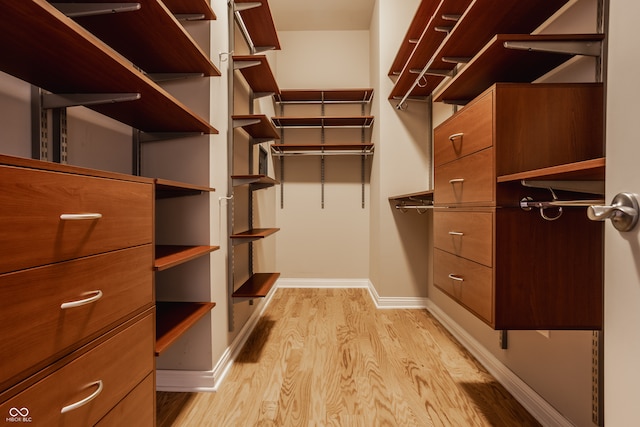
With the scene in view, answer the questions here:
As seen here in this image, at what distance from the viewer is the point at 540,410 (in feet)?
4.35

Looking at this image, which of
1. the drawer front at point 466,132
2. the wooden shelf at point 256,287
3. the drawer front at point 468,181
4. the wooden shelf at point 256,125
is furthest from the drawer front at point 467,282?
the wooden shelf at point 256,125

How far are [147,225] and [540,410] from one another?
1677mm

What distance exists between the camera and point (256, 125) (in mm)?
2172

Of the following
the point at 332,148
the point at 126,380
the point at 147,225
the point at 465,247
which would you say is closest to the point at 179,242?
the point at 147,225

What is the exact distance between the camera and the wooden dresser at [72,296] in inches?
22.2

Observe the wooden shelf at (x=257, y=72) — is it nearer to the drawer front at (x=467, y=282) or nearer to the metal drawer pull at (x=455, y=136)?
the metal drawer pull at (x=455, y=136)

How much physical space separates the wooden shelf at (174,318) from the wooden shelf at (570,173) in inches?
49.1

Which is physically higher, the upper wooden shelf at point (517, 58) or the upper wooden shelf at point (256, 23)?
the upper wooden shelf at point (256, 23)

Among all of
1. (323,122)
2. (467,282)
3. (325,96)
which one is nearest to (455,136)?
(467,282)

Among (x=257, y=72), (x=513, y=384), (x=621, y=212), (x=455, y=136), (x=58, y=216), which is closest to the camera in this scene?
(x=621, y=212)

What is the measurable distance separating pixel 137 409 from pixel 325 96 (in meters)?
3.17

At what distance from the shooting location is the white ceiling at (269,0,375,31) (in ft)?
10.3

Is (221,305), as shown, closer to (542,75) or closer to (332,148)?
(542,75)

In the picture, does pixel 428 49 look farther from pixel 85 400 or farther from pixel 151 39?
pixel 85 400
